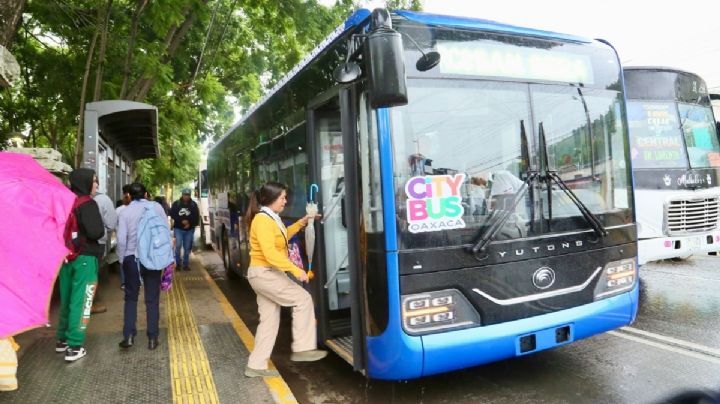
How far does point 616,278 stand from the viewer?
13.6ft

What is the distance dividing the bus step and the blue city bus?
0.02 m

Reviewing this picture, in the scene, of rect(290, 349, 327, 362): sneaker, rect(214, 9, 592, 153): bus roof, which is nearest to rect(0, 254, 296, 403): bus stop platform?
rect(290, 349, 327, 362): sneaker

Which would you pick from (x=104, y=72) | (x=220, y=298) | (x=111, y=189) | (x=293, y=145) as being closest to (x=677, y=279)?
(x=293, y=145)

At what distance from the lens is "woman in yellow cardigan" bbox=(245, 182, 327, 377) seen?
4.09 m

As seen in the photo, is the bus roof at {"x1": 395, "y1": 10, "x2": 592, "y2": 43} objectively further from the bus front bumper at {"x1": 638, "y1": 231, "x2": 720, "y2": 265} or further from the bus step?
the bus front bumper at {"x1": 638, "y1": 231, "x2": 720, "y2": 265}

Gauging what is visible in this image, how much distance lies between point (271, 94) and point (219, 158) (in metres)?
4.77

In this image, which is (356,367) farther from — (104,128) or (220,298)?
(104,128)

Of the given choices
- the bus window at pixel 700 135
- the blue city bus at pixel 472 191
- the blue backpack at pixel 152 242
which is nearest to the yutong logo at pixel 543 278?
the blue city bus at pixel 472 191

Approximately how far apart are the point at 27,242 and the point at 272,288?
1714 mm

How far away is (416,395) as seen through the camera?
403 centimetres

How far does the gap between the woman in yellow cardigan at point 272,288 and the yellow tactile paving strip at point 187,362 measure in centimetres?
39

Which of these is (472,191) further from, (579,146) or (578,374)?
(578,374)

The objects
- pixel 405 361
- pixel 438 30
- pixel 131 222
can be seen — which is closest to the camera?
pixel 405 361

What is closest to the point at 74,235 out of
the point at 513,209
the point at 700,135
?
the point at 513,209
